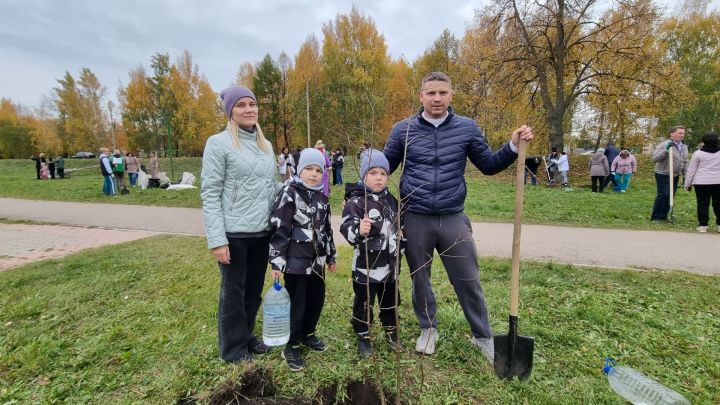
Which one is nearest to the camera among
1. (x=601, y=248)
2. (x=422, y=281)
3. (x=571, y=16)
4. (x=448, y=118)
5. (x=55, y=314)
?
→ (x=448, y=118)

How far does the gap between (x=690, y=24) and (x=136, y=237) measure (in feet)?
120

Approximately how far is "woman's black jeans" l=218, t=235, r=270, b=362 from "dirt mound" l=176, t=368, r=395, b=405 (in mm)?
385

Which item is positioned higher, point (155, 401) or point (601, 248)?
point (601, 248)

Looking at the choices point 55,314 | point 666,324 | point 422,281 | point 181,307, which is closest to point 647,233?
point 666,324

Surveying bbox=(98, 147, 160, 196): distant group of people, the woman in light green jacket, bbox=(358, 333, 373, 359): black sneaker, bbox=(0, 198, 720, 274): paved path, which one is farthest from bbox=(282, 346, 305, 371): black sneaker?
bbox=(98, 147, 160, 196): distant group of people

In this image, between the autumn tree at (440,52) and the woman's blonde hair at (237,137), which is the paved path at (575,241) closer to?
the woman's blonde hair at (237,137)

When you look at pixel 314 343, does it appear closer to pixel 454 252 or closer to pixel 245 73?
pixel 454 252

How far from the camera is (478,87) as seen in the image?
17859mm

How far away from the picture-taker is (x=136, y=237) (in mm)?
7082

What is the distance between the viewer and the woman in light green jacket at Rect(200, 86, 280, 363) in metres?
2.51

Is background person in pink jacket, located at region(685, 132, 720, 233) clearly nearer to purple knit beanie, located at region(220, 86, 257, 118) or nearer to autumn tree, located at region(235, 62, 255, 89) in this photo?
purple knit beanie, located at region(220, 86, 257, 118)

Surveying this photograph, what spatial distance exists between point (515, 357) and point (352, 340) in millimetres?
1257

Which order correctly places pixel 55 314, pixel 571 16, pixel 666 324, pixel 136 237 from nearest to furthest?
pixel 666 324
pixel 55 314
pixel 136 237
pixel 571 16

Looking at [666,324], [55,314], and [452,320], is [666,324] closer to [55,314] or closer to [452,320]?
[452,320]
